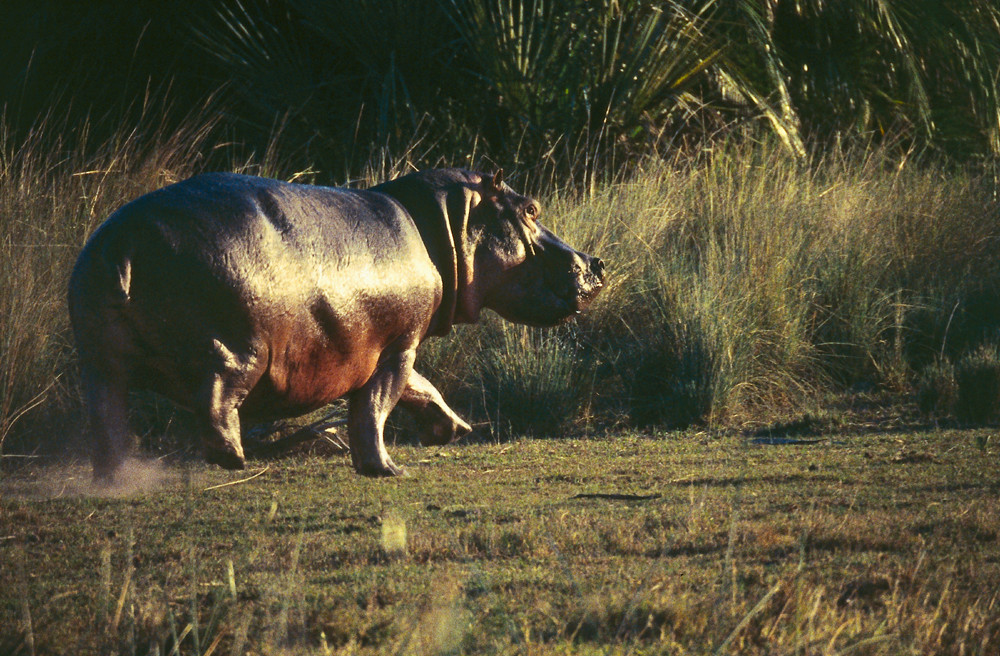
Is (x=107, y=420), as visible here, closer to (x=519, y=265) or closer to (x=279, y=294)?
(x=279, y=294)

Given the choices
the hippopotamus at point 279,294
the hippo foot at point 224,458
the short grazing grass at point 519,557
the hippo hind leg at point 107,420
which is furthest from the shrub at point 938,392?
the hippo hind leg at point 107,420

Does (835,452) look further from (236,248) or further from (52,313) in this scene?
(52,313)

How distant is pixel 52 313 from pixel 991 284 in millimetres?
5984

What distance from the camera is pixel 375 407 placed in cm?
468

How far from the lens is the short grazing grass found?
272 centimetres

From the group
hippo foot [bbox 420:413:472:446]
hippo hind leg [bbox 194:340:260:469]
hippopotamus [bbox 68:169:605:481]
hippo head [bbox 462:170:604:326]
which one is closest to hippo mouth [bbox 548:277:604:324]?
hippo head [bbox 462:170:604:326]

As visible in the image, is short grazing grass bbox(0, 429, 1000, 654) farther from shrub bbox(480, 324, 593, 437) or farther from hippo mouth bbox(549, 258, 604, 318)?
shrub bbox(480, 324, 593, 437)

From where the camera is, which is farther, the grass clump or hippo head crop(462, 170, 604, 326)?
the grass clump

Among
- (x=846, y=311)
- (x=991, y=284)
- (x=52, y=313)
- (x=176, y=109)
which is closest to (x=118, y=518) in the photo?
(x=52, y=313)

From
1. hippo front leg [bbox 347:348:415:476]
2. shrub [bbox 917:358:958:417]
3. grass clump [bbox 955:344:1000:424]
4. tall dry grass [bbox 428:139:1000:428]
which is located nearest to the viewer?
hippo front leg [bbox 347:348:415:476]

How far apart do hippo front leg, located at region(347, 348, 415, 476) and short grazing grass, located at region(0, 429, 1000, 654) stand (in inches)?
5.2

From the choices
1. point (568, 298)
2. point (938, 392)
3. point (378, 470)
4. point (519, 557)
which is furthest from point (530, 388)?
point (519, 557)

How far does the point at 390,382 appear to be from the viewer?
471cm

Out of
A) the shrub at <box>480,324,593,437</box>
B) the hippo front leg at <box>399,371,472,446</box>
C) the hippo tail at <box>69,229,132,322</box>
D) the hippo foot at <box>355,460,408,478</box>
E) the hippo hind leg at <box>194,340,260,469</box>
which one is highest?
the hippo tail at <box>69,229,132,322</box>
